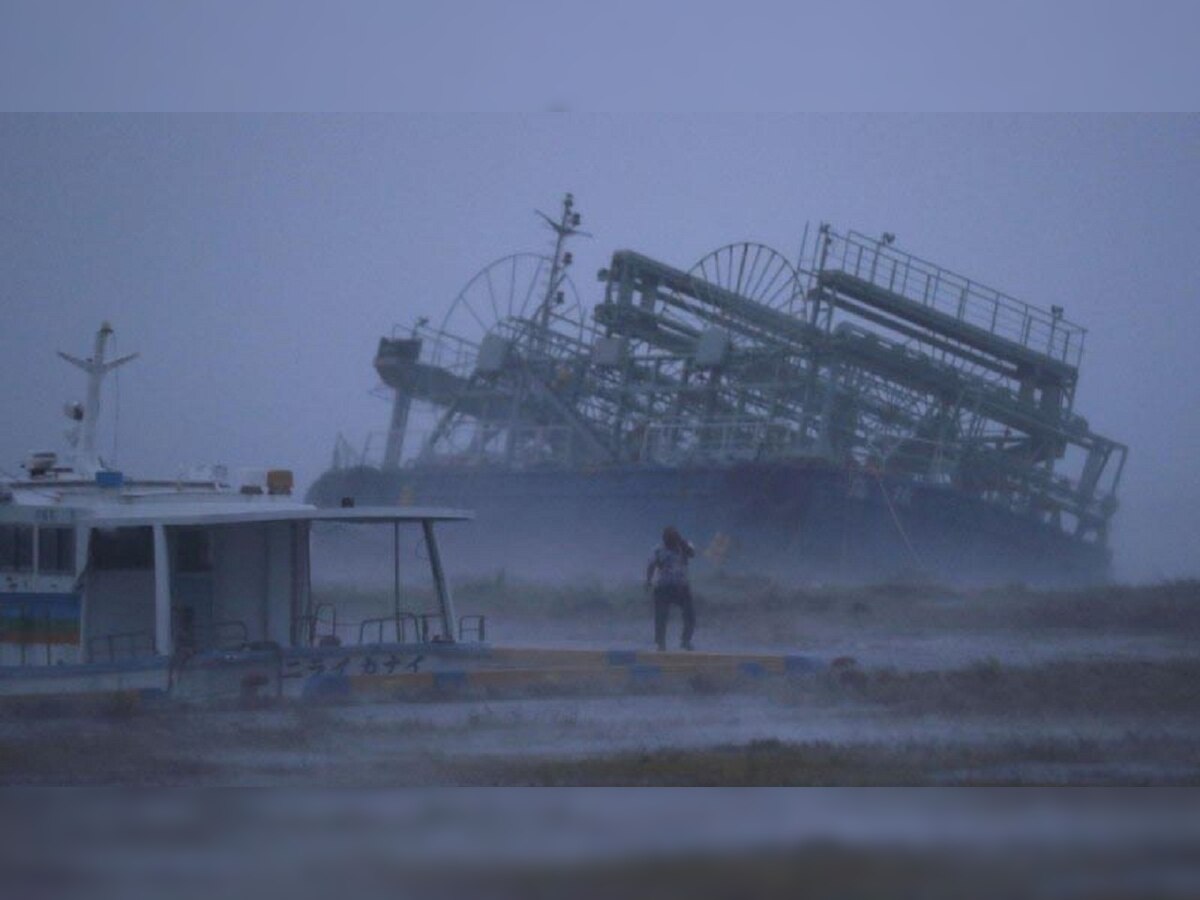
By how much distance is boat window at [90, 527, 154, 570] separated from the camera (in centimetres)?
1132

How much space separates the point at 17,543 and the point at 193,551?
1193 mm

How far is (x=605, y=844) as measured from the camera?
332 inches

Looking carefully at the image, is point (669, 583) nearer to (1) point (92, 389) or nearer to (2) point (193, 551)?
(2) point (193, 551)

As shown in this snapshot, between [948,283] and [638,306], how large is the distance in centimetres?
1362

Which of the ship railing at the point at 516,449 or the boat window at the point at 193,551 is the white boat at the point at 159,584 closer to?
the boat window at the point at 193,551

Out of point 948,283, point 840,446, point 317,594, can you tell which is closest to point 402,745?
point 317,594

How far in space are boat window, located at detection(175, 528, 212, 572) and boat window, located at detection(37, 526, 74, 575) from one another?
0.73 metres

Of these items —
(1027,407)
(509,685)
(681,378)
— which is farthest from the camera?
(681,378)

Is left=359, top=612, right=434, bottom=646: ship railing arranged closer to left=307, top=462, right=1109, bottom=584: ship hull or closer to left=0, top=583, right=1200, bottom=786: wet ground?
left=0, top=583, right=1200, bottom=786: wet ground

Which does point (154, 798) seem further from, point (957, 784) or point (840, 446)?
point (840, 446)

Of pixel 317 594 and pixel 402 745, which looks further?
pixel 317 594

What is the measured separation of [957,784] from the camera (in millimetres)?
A: 9586

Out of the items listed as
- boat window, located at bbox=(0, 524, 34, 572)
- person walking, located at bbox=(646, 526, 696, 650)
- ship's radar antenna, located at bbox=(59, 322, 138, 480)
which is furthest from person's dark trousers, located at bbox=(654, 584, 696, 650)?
boat window, located at bbox=(0, 524, 34, 572)

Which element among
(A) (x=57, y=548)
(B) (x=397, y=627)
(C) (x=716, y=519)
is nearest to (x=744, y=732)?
(B) (x=397, y=627)
